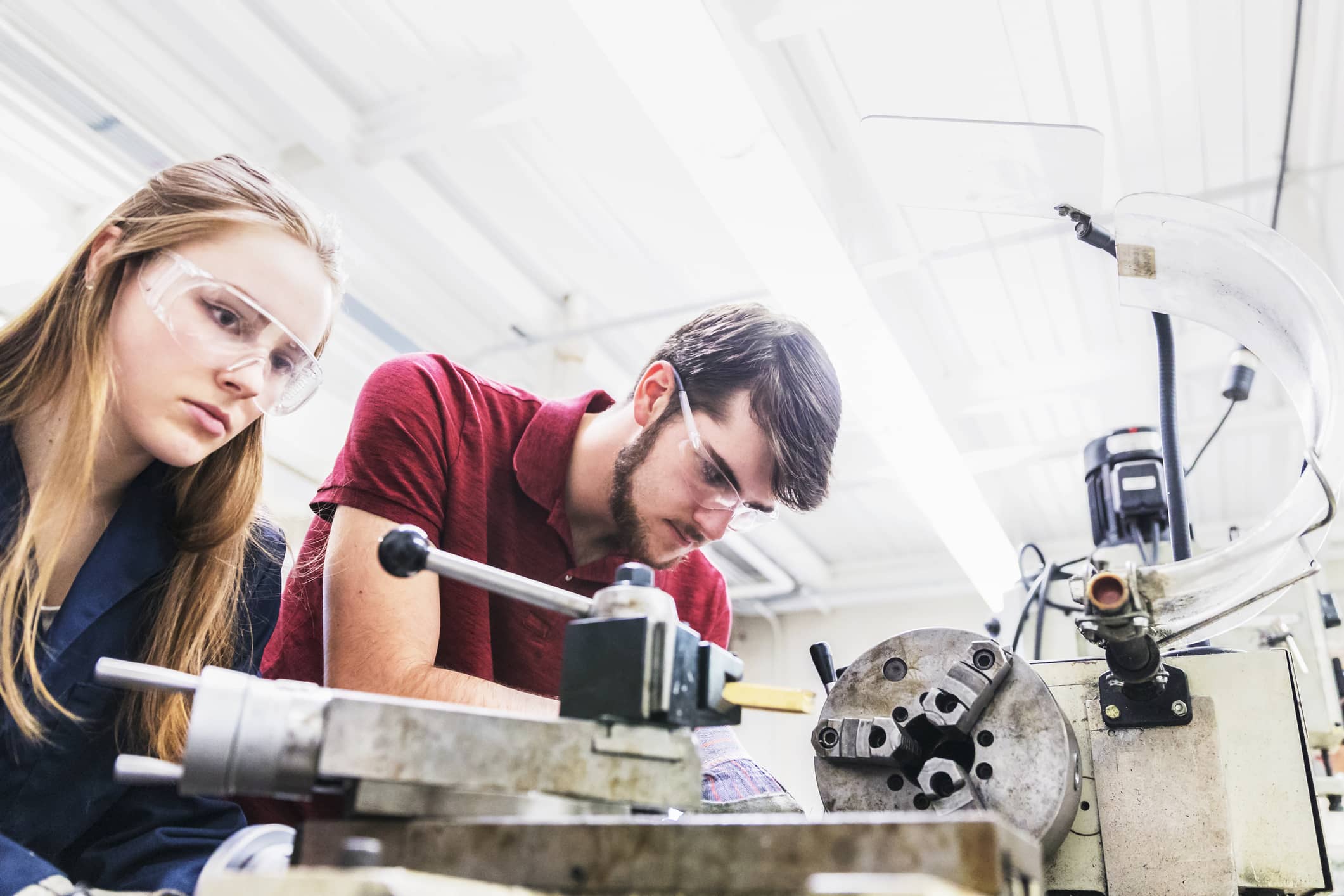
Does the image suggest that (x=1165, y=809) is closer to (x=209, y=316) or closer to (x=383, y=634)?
(x=383, y=634)

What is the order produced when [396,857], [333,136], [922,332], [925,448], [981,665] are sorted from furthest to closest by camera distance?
[922,332]
[925,448]
[333,136]
[981,665]
[396,857]

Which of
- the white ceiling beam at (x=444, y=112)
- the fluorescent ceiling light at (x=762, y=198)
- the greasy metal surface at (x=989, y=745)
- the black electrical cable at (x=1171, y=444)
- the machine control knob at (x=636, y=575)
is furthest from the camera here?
the white ceiling beam at (x=444, y=112)

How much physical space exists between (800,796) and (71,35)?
5.16 m

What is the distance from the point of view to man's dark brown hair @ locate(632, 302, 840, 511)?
4.89 feet

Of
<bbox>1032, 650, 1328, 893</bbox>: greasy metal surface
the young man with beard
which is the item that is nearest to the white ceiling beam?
the young man with beard

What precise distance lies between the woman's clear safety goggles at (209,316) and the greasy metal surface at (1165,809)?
3.37ft

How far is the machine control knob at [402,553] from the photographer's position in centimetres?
68

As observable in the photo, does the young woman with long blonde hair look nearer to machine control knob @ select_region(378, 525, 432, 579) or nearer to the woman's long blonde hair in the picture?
the woman's long blonde hair

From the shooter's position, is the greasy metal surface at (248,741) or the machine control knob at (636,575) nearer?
the greasy metal surface at (248,741)

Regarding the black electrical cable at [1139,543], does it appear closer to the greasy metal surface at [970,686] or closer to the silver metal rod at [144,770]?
the greasy metal surface at [970,686]

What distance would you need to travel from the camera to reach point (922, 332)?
357 cm

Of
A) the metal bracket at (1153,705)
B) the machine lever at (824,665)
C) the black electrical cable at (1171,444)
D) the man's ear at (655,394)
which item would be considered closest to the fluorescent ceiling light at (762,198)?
the man's ear at (655,394)

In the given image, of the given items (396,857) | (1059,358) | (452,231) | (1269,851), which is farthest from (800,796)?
(396,857)

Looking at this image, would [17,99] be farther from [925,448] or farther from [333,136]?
[925,448]
